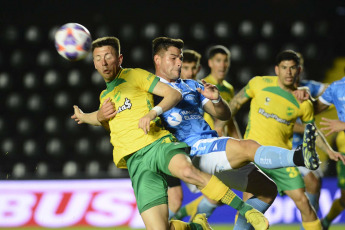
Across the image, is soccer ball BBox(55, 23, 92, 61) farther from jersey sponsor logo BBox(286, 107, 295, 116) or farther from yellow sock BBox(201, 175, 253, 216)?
jersey sponsor logo BBox(286, 107, 295, 116)

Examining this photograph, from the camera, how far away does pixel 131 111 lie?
3787 millimetres

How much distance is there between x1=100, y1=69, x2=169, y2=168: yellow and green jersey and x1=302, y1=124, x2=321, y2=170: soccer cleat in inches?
38.1

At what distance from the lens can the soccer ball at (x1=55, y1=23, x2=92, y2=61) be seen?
4.24m

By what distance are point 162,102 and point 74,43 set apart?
3.27 ft

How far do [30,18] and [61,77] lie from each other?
130 centimetres

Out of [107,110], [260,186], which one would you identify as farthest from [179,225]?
[107,110]

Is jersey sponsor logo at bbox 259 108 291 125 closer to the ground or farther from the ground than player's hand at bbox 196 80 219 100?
closer to the ground

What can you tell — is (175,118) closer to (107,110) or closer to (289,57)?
(107,110)

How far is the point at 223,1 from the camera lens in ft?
33.3

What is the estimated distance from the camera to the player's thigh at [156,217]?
3586 mm

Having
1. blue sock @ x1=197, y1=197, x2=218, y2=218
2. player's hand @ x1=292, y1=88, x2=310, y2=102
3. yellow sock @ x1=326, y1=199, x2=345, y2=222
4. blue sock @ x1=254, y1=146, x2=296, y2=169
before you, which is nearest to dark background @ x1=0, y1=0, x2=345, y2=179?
blue sock @ x1=197, y1=197, x2=218, y2=218

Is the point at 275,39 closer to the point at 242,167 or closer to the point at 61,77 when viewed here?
the point at 61,77

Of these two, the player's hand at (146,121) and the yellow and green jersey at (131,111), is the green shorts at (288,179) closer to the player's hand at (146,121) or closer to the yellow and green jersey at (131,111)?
the yellow and green jersey at (131,111)

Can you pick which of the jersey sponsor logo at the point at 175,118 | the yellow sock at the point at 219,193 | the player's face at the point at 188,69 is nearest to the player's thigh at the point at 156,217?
the yellow sock at the point at 219,193
